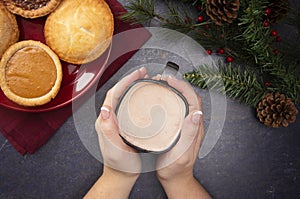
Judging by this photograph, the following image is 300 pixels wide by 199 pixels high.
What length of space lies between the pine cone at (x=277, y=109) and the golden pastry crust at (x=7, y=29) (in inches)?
27.7

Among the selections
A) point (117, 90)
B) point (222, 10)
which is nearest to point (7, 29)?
point (117, 90)

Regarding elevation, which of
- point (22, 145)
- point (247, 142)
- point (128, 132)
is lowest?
point (247, 142)

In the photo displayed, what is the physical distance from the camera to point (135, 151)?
3.54 ft

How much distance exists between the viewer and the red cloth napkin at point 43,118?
117cm

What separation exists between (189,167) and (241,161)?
0.67ft

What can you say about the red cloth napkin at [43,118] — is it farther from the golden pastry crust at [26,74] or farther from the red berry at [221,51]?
the red berry at [221,51]

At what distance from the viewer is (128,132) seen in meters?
0.99

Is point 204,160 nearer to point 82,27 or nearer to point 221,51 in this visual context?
point 221,51

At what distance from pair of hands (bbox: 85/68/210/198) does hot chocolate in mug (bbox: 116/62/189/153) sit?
0.09ft

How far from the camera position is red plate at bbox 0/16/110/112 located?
3.74 ft

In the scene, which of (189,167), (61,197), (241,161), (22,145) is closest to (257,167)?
(241,161)

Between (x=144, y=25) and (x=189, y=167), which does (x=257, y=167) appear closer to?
(x=189, y=167)

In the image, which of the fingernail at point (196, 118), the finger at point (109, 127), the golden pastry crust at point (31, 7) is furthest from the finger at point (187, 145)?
the golden pastry crust at point (31, 7)

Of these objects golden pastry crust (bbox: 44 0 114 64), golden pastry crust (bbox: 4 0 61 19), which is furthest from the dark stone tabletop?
golden pastry crust (bbox: 4 0 61 19)
